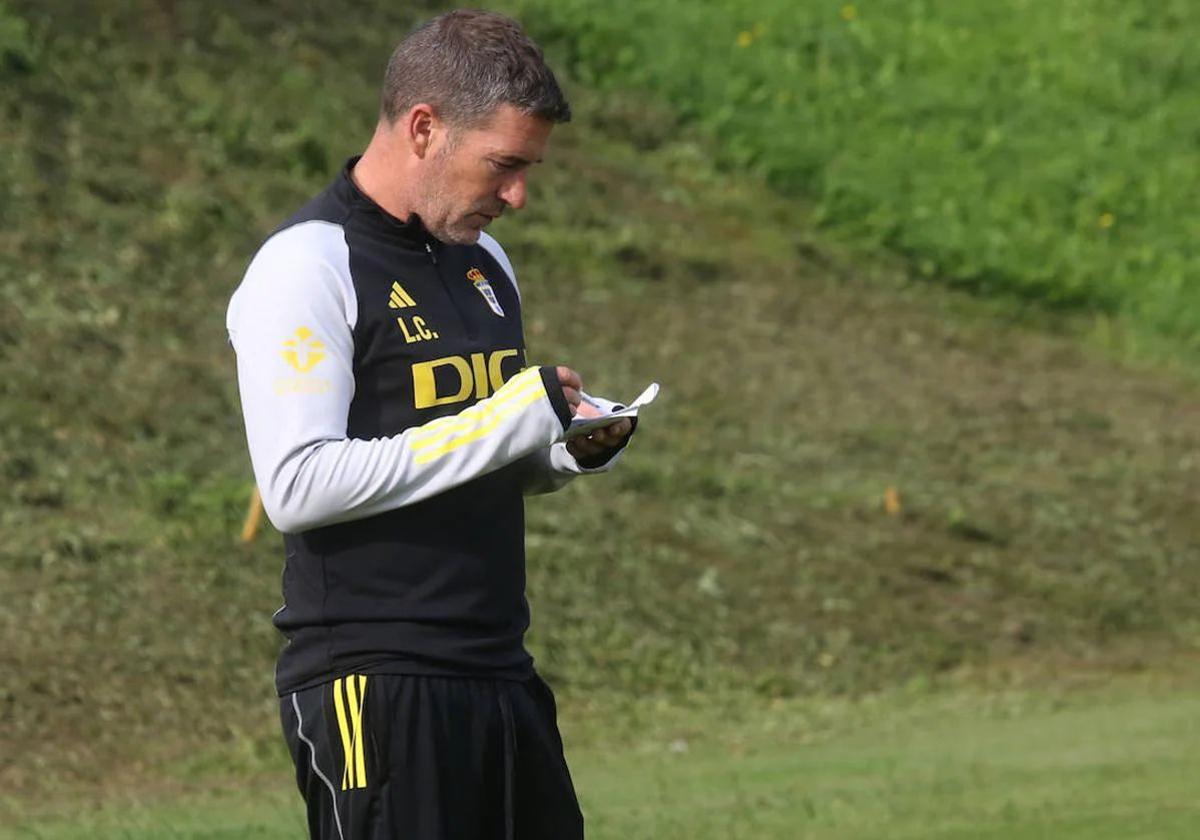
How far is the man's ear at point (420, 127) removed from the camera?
389cm

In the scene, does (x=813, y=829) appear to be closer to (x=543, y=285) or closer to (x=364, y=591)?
(x=364, y=591)

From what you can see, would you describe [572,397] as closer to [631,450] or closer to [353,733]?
[353,733]

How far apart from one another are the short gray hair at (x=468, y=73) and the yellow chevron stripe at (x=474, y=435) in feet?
1.80

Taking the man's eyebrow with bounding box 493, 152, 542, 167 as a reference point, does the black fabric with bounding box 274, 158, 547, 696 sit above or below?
below

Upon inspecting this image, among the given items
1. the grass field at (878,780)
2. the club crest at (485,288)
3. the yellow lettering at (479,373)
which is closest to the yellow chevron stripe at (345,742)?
the yellow lettering at (479,373)

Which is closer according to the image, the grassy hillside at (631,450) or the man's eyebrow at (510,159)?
the man's eyebrow at (510,159)

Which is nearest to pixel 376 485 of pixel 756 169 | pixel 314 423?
pixel 314 423

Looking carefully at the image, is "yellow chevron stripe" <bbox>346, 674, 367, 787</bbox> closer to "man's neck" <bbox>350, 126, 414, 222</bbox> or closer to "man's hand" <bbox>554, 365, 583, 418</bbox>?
"man's hand" <bbox>554, 365, 583, 418</bbox>

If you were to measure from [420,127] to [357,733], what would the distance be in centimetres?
114

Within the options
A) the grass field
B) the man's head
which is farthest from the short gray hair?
the grass field

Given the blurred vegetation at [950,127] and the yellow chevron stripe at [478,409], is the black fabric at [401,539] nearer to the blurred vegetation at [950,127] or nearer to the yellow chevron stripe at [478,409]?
the yellow chevron stripe at [478,409]

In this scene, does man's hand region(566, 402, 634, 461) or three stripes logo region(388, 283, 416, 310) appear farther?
man's hand region(566, 402, 634, 461)

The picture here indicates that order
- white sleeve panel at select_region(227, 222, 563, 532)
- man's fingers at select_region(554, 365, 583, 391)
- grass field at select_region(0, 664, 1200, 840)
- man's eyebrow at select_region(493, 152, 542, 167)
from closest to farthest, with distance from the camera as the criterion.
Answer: white sleeve panel at select_region(227, 222, 563, 532) < man's fingers at select_region(554, 365, 583, 391) < man's eyebrow at select_region(493, 152, 542, 167) < grass field at select_region(0, 664, 1200, 840)

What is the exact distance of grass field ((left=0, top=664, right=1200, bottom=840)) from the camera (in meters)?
8.41
